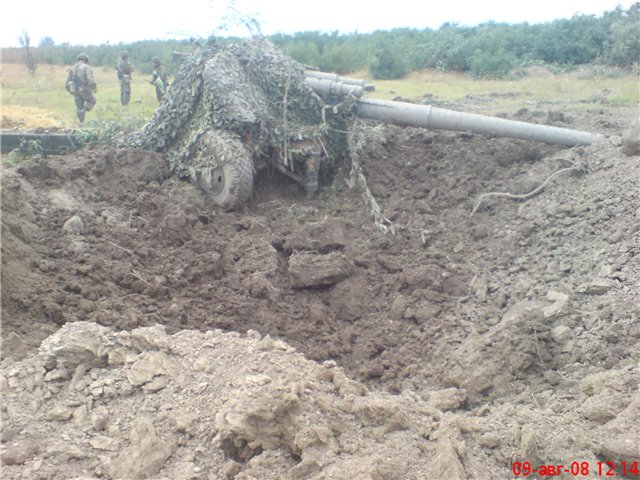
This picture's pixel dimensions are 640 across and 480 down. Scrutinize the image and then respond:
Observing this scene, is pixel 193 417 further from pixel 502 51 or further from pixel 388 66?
pixel 388 66

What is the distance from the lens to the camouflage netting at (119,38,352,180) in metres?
7.31

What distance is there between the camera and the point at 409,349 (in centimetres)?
498

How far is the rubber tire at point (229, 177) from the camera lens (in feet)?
22.6

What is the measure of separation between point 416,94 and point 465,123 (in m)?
8.22

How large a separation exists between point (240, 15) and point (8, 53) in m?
27.8

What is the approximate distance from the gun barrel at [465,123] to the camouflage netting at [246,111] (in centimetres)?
39

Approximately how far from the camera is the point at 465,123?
24.8 ft

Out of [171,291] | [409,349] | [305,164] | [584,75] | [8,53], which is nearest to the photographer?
[409,349]

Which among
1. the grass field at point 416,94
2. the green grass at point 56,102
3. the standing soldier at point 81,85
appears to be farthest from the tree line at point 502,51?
the standing soldier at point 81,85

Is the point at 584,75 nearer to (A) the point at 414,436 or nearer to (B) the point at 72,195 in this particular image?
(B) the point at 72,195

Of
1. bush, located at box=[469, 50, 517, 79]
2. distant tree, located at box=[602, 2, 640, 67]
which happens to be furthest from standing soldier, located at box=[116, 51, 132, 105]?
distant tree, located at box=[602, 2, 640, 67]

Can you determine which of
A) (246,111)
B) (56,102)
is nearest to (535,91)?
(246,111)

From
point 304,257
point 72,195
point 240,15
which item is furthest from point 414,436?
point 240,15
